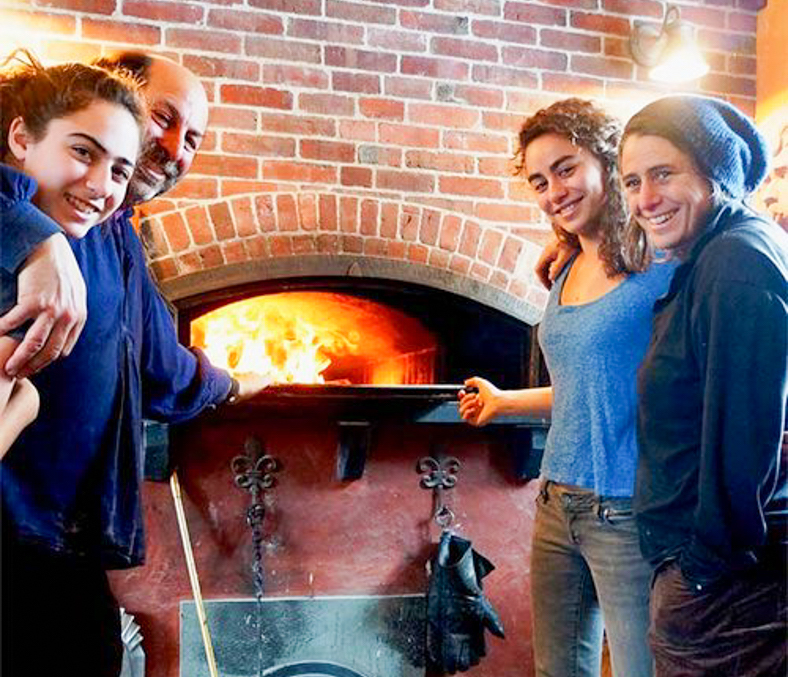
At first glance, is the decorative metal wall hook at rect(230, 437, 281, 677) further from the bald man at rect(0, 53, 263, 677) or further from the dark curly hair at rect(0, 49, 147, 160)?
the dark curly hair at rect(0, 49, 147, 160)

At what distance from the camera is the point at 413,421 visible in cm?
239

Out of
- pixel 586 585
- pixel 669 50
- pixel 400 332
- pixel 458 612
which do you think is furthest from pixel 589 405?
pixel 669 50

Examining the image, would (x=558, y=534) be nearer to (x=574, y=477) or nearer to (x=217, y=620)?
(x=574, y=477)

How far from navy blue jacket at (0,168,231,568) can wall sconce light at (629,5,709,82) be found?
74.5 inches

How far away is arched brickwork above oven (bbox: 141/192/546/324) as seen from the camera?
2367 mm

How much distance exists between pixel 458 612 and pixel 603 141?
145 cm

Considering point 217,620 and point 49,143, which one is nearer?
point 49,143

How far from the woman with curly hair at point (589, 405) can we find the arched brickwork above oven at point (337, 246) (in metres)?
0.82

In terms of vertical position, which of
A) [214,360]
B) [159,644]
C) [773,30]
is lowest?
[159,644]

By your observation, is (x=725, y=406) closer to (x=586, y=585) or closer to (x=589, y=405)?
(x=589, y=405)

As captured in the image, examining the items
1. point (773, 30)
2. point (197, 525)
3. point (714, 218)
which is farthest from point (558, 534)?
point (773, 30)

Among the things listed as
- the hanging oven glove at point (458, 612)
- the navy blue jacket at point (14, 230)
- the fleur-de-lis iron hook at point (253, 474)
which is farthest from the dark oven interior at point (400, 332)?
the navy blue jacket at point (14, 230)

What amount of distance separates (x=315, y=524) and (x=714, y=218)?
5.19 feet

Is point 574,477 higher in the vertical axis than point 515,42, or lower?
lower
